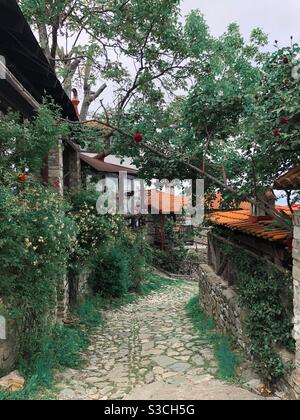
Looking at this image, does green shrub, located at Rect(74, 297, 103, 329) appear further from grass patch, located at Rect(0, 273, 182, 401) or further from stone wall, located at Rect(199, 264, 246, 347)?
stone wall, located at Rect(199, 264, 246, 347)

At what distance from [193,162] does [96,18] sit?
5.62 metres

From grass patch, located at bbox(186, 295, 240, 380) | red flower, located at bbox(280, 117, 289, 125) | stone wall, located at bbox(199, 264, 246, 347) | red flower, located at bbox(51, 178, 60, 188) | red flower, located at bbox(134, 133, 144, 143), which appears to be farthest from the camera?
red flower, located at bbox(51, 178, 60, 188)

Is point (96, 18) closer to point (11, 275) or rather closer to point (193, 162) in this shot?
point (193, 162)

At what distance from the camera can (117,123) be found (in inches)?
248

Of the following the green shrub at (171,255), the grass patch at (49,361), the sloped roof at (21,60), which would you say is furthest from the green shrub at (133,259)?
the sloped roof at (21,60)

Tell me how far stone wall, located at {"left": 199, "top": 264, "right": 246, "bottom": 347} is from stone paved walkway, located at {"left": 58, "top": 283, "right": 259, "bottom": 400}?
59 cm

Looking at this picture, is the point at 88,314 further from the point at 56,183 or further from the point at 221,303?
the point at 56,183

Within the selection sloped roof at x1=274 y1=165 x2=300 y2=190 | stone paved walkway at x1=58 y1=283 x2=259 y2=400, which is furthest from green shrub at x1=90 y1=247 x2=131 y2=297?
sloped roof at x1=274 y1=165 x2=300 y2=190

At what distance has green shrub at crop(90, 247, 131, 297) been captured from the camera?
10.5 m

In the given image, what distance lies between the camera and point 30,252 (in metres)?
4.29

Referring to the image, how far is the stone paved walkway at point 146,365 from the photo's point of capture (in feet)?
15.2

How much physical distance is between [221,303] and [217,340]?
79cm
